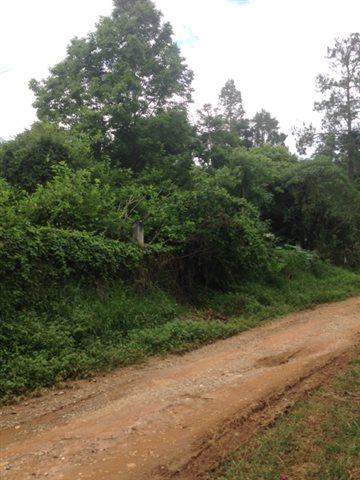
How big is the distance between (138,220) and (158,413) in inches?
267

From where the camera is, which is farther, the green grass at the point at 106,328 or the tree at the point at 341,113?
the tree at the point at 341,113

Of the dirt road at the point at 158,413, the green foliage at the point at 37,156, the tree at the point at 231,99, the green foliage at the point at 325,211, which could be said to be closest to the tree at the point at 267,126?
the tree at the point at 231,99

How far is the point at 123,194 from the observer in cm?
1327

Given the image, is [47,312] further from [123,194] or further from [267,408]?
[123,194]

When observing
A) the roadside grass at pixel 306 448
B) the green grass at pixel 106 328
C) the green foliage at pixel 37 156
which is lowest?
the roadside grass at pixel 306 448

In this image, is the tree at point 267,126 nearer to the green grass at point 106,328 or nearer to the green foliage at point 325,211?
the green foliage at point 325,211

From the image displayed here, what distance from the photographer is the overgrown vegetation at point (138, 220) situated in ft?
26.2

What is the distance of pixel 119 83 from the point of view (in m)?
16.7

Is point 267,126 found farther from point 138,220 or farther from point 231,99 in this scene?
point 138,220

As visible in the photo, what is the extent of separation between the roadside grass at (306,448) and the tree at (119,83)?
514 inches

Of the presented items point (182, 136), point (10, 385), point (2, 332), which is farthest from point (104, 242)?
point (182, 136)

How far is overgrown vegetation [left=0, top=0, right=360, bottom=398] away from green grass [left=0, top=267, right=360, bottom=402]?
1.2 inches

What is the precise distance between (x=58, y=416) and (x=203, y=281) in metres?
7.36

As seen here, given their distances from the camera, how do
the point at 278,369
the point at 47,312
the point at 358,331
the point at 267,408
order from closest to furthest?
the point at 267,408 < the point at 278,369 < the point at 47,312 < the point at 358,331
